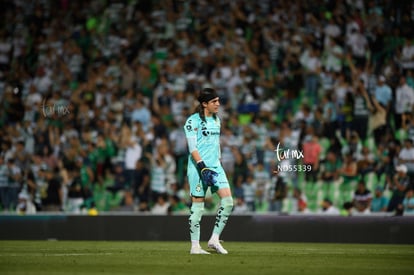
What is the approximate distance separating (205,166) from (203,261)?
1.95 metres

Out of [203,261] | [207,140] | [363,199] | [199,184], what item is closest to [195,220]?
[199,184]

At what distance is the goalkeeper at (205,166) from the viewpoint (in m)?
15.2

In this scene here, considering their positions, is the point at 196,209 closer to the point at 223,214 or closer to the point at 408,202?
the point at 223,214

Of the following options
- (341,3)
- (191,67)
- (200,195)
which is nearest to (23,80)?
(191,67)

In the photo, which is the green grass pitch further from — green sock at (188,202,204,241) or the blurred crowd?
the blurred crowd

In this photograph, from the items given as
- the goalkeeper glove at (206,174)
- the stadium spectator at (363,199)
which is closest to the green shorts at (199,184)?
the goalkeeper glove at (206,174)

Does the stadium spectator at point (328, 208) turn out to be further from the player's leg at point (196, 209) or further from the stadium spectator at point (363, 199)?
the player's leg at point (196, 209)

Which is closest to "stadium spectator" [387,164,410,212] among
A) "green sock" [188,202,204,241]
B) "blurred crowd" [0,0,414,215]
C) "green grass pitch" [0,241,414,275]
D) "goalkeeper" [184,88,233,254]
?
"blurred crowd" [0,0,414,215]

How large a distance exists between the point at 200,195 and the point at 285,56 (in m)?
12.6

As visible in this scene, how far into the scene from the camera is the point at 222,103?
26.7 m

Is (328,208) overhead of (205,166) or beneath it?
beneath

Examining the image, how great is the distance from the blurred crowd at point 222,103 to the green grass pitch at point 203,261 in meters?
5.47

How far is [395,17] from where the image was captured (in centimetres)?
2656

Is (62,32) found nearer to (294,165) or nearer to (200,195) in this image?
(294,165)
